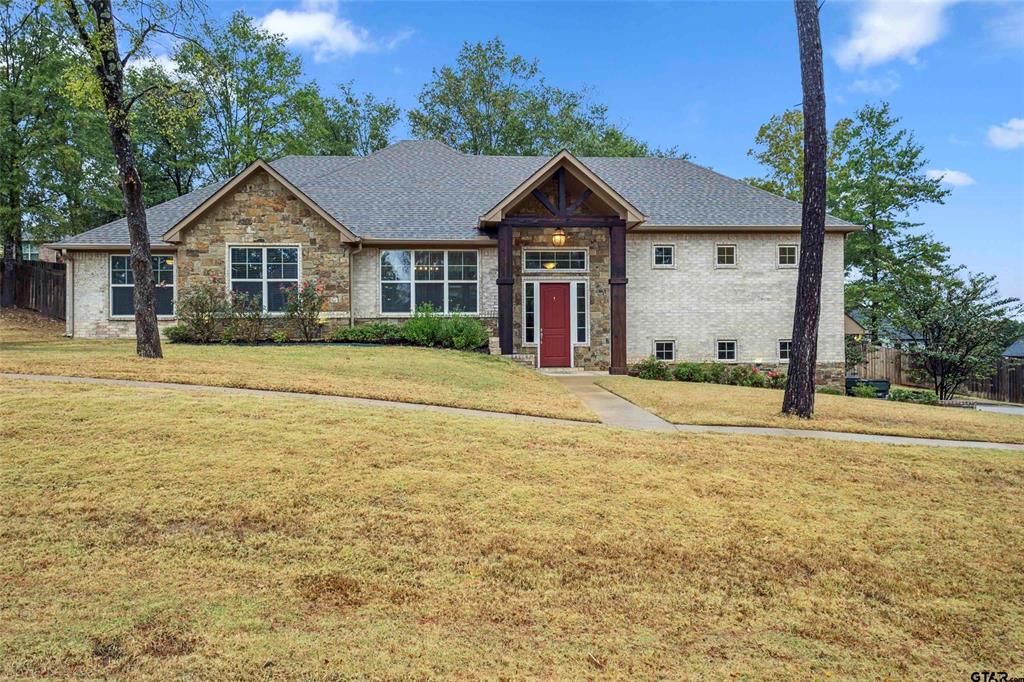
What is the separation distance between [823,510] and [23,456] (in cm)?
764

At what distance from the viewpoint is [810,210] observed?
962cm

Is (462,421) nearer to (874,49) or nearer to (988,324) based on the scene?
(874,49)

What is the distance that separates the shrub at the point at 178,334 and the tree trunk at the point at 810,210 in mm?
15722

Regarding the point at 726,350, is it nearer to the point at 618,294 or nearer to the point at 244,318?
the point at 618,294

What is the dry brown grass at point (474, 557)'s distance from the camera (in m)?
3.19

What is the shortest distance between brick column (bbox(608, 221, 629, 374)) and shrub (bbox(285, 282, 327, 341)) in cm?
892

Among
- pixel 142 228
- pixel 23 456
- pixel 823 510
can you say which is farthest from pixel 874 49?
pixel 23 456

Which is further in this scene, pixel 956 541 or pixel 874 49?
pixel 874 49

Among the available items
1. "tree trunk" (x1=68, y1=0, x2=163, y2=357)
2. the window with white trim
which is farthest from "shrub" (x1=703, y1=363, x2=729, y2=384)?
"tree trunk" (x1=68, y1=0, x2=163, y2=357)

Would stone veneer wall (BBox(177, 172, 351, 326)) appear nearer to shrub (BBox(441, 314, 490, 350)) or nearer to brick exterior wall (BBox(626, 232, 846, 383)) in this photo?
shrub (BBox(441, 314, 490, 350))

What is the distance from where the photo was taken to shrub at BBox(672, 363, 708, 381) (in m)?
16.6

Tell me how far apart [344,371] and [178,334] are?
8000 mm

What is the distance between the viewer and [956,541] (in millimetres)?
4699

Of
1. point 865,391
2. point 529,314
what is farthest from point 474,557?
point 865,391
